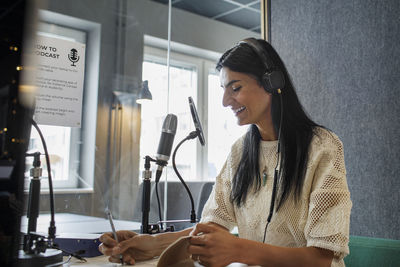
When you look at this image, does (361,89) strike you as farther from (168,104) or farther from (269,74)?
(168,104)

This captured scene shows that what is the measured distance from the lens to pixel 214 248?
2.74 ft

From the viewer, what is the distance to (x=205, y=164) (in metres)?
2.77

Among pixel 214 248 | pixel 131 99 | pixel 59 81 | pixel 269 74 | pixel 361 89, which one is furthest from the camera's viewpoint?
pixel 131 99

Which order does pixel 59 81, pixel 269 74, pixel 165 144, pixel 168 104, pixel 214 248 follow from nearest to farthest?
pixel 214 248 < pixel 165 144 < pixel 269 74 < pixel 59 81 < pixel 168 104

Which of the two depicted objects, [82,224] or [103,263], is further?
[82,224]

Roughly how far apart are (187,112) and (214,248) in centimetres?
176

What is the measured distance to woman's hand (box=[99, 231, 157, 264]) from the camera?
0.95 m

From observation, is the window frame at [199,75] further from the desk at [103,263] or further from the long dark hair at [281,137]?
the desk at [103,263]

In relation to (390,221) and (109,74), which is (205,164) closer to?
(109,74)

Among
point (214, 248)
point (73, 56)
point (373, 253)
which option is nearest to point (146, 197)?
point (214, 248)

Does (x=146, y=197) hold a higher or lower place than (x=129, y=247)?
higher

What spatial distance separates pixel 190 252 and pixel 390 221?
882 mm

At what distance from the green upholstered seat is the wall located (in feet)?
4.52

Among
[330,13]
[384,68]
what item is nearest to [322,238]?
[384,68]
